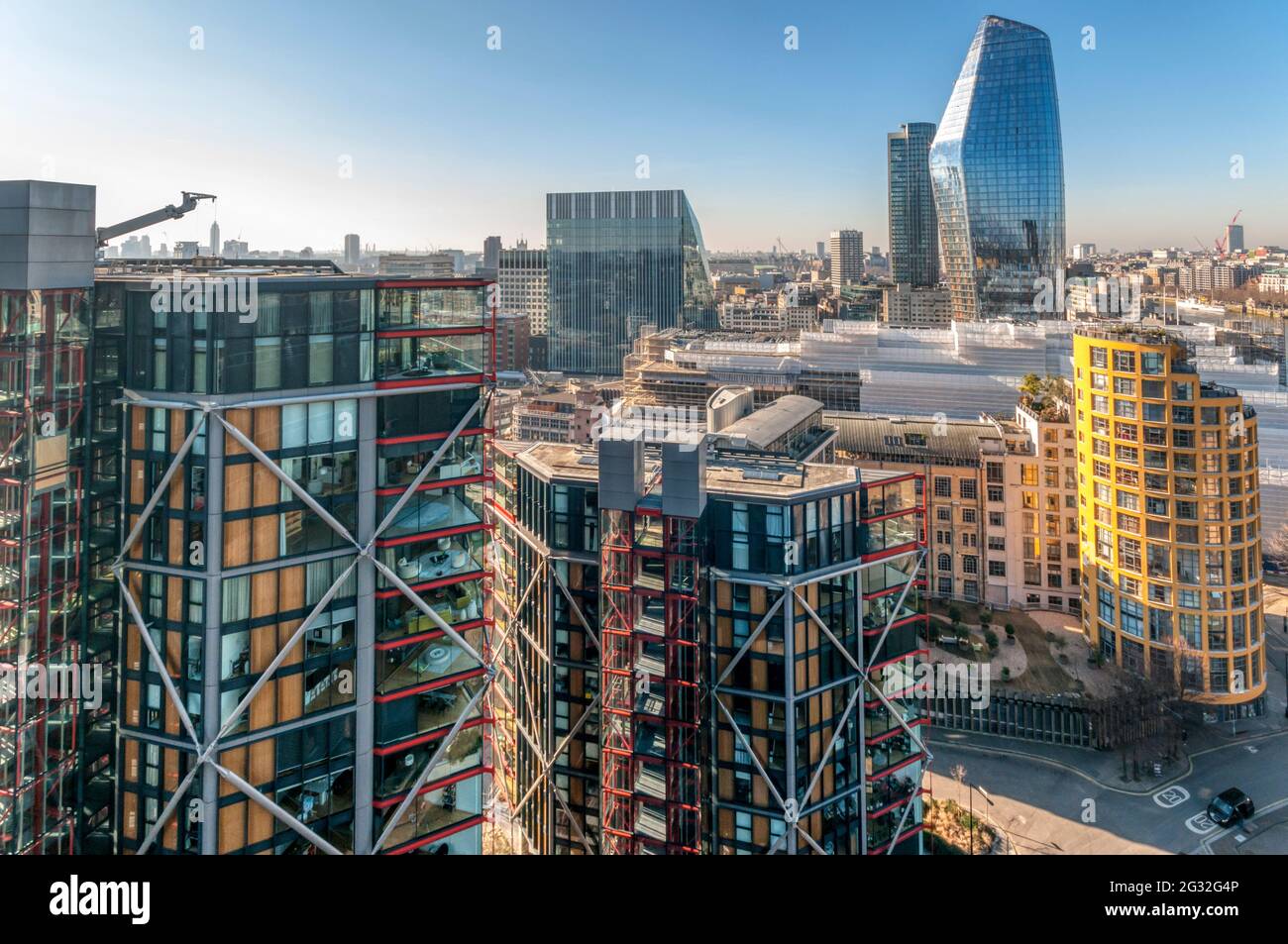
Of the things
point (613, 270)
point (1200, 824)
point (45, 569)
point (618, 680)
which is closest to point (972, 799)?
point (1200, 824)

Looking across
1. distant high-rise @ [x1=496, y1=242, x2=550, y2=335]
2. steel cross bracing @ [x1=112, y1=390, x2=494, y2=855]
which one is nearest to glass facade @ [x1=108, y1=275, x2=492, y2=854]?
steel cross bracing @ [x1=112, y1=390, x2=494, y2=855]

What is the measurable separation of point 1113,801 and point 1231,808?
2.90 meters

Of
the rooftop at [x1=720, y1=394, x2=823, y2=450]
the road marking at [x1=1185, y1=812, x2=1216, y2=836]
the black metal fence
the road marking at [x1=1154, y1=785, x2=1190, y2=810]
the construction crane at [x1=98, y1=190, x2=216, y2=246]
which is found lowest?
the road marking at [x1=1185, y1=812, x2=1216, y2=836]

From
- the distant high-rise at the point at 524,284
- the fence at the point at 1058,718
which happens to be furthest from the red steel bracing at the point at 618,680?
the distant high-rise at the point at 524,284

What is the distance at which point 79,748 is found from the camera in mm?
12516

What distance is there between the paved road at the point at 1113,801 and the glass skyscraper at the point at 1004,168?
6810cm

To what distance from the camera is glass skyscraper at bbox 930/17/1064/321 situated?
78.5m

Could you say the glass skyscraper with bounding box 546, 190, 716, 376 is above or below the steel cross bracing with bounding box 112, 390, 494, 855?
above

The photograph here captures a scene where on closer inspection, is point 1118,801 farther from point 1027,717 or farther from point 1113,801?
point 1027,717

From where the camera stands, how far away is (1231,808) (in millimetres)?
22500

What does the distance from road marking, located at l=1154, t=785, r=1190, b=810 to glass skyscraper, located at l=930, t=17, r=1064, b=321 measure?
232 ft

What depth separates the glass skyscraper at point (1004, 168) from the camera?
258ft

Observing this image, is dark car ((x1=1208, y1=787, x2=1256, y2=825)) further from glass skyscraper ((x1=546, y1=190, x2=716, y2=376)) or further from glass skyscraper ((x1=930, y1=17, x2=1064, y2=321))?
glass skyscraper ((x1=546, y1=190, x2=716, y2=376))
